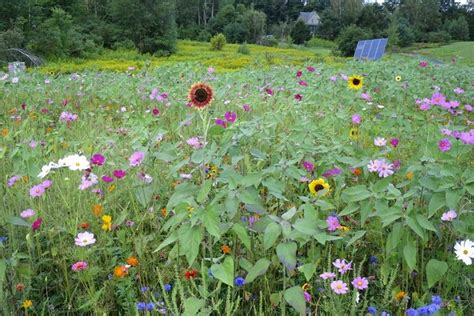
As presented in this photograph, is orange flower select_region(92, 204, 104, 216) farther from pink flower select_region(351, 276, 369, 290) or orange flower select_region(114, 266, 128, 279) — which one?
pink flower select_region(351, 276, 369, 290)

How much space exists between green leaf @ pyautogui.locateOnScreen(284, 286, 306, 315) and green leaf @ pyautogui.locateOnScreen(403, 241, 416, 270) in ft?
1.17

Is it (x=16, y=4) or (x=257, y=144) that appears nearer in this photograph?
(x=257, y=144)

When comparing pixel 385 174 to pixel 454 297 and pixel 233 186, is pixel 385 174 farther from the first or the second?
pixel 233 186

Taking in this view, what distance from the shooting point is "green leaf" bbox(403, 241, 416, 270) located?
131 cm

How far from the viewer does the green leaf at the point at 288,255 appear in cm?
112

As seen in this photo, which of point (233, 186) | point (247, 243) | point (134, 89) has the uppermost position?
point (233, 186)

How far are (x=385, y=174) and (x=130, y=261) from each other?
3.12 feet

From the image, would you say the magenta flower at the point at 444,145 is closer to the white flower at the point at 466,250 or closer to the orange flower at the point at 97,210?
the white flower at the point at 466,250

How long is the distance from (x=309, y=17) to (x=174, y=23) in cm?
2875

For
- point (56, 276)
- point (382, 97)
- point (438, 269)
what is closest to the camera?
point (438, 269)

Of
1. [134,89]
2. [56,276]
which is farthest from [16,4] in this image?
[56,276]

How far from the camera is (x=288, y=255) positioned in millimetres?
1129

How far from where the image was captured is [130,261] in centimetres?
146

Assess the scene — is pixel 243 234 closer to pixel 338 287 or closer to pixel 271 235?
pixel 271 235
